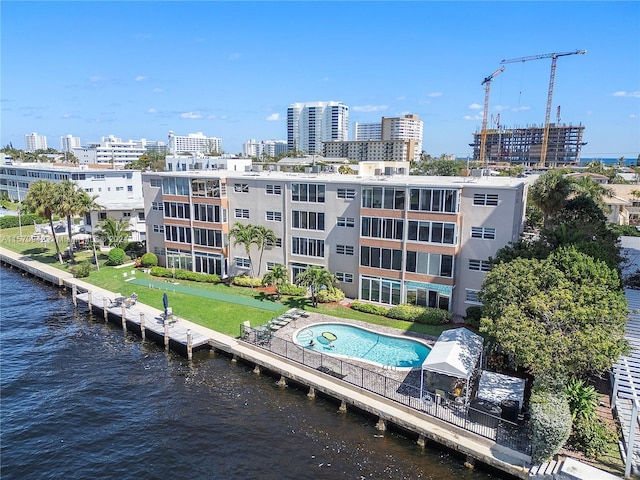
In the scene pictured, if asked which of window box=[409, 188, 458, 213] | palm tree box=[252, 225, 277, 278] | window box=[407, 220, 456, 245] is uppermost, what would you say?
window box=[409, 188, 458, 213]

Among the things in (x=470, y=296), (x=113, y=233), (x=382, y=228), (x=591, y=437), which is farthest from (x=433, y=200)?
(x=113, y=233)

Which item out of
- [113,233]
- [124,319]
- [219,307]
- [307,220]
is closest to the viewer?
[124,319]

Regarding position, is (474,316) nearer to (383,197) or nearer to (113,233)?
(383,197)

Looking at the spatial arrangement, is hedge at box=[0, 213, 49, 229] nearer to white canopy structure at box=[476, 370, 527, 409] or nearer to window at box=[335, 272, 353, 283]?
window at box=[335, 272, 353, 283]

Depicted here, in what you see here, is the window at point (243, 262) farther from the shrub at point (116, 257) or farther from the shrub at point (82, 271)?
the shrub at point (82, 271)

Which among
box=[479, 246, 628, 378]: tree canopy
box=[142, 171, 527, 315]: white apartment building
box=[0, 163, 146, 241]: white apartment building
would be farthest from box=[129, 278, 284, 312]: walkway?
box=[0, 163, 146, 241]: white apartment building

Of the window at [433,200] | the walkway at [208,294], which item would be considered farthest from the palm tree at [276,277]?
the window at [433,200]
